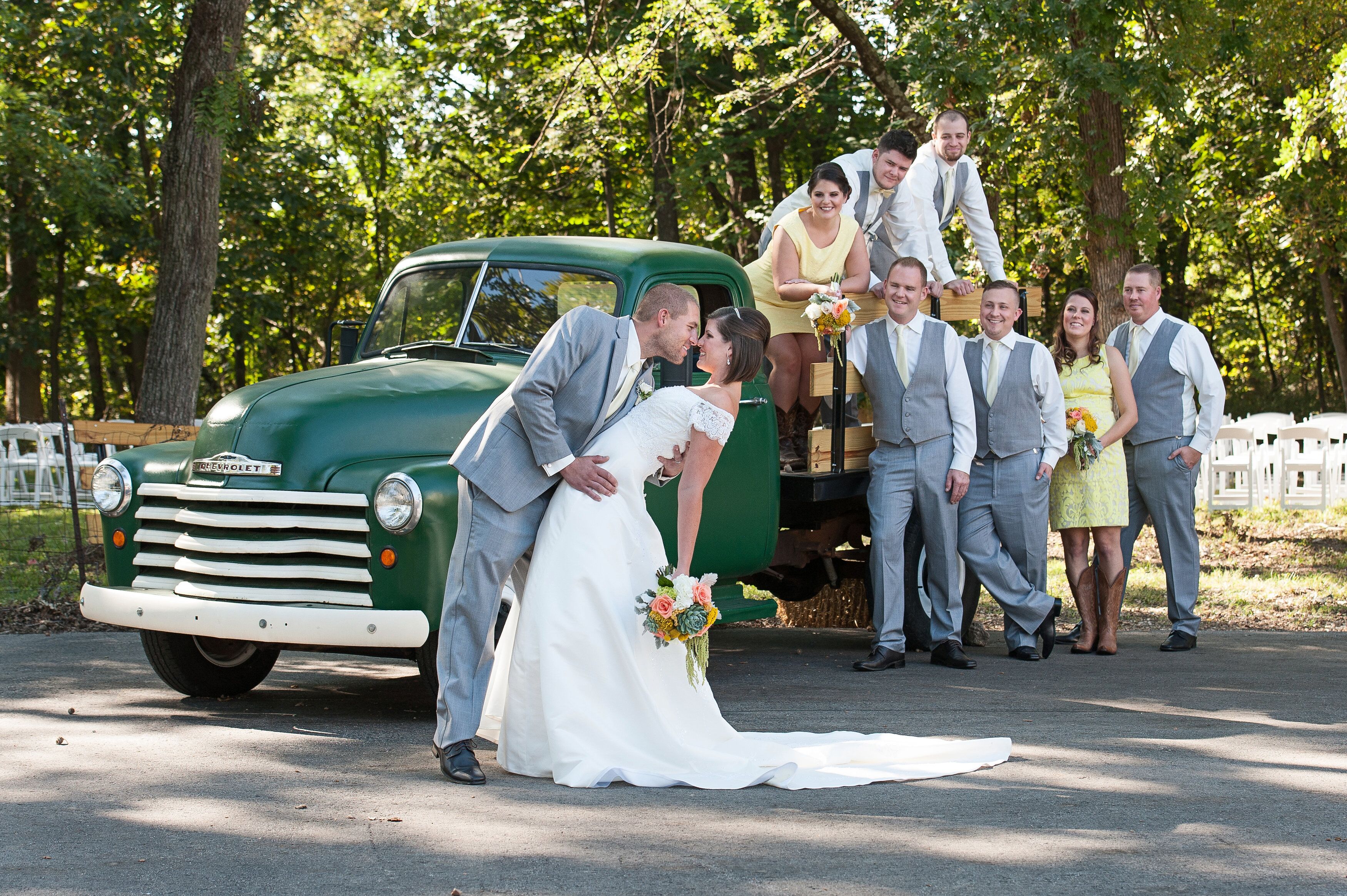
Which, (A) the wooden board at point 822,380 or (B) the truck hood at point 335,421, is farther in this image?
(A) the wooden board at point 822,380

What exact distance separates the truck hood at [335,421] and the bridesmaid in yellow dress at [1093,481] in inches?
148

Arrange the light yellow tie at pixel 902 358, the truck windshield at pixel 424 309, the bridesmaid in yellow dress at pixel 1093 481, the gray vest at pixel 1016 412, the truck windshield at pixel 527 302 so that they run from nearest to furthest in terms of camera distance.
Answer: the truck windshield at pixel 527 302 < the truck windshield at pixel 424 309 < the light yellow tie at pixel 902 358 < the gray vest at pixel 1016 412 < the bridesmaid in yellow dress at pixel 1093 481

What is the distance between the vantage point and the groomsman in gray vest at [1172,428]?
8.29 m

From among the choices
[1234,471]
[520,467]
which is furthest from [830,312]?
[1234,471]

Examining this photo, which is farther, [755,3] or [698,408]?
[755,3]

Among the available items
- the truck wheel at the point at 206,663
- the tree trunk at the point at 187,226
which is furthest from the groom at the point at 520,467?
the tree trunk at the point at 187,226

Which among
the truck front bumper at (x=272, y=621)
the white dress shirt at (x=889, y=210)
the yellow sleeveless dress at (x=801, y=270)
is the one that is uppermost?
the white dress shirt at (x=889, y=210)

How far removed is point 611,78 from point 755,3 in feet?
6.93

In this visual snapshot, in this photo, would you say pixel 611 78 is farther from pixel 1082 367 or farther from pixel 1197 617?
pixel 1197 617

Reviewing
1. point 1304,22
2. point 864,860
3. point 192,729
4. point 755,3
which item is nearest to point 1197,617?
point 864,860

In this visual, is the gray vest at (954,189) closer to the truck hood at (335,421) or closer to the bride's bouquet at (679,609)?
the truck hood at (335,421)

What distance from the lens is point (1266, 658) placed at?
8.05 meters

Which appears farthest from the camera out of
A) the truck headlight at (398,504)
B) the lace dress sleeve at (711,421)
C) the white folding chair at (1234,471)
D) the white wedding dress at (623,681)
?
the white folding chair at (1234,471)

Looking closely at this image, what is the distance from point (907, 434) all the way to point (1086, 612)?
5.97ft
